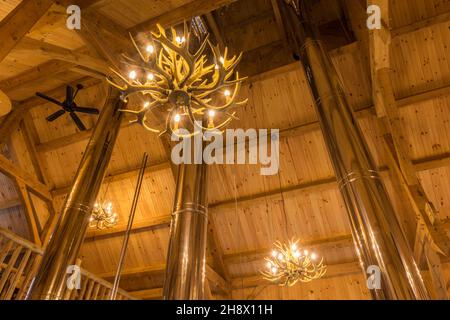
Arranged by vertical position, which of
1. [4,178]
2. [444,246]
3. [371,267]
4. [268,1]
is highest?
[268,1]

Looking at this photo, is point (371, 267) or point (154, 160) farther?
point (154, 160)

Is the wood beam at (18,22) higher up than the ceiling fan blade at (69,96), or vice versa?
the ceiling fan blade at (69,96)

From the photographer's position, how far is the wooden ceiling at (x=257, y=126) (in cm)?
734

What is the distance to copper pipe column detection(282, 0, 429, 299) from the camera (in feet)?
10.1

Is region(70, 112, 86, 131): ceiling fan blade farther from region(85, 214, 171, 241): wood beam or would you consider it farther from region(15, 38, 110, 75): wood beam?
region(85, 214, 171, 241): wood beam

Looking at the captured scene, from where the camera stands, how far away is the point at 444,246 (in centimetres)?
640

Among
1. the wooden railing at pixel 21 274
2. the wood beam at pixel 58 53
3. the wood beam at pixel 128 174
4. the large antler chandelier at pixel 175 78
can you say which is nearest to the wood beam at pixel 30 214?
the wood beam at pixel 128 174

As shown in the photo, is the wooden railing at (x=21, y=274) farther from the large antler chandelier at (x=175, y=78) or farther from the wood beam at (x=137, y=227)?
the large antler chandelier at (x=175, y=78)

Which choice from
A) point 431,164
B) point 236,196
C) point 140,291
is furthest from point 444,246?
point 140,291

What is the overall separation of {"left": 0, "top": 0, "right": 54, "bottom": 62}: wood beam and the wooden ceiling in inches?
58.5

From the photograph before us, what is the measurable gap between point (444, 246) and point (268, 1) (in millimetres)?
7197

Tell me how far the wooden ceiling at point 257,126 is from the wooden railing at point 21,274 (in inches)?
94.7

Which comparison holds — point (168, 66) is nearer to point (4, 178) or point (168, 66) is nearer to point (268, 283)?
point (268, 283)

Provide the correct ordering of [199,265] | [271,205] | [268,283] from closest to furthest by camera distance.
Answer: [199,265] → [271,205] → [268,283]
